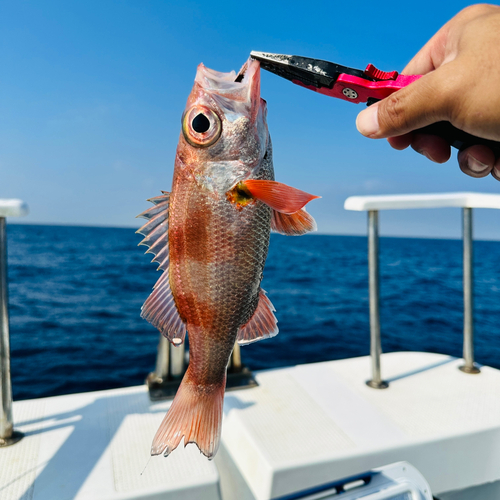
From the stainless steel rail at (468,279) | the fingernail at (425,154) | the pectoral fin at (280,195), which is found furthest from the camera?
the stainless steel rail at (468,279)

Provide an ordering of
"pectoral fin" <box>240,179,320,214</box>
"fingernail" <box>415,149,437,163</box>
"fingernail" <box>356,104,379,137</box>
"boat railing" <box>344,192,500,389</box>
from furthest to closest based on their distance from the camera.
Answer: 1. "boat railing" <box>344,192,500,389</box>
2. "fingernail" <box>415,149,437,163</box>
3. "fingernail" <box>356,104,379,137</box>
4. "pectoral fin" <box>240,179,320,214</box>

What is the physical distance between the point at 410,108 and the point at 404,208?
2.28 meters

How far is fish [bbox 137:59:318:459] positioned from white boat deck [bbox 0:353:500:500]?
56.1 inches

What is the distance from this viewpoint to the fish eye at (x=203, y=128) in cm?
115

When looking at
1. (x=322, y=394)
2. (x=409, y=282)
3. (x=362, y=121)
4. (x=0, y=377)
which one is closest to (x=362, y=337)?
(x=322, y=394)

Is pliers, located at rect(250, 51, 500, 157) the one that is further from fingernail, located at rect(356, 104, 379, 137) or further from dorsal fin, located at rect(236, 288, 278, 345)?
dorsal fin, located at rect(236, 288, 278, 345)

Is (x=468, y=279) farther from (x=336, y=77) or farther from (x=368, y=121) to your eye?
(x=336, y=77)

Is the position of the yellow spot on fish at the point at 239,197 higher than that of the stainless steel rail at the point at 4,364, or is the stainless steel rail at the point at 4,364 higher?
the yellow spot on fish at the point at 239,197

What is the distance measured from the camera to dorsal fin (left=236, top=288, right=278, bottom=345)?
3.94 ft

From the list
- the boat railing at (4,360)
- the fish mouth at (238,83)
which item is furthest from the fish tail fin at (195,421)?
the boat railing at (4,360)

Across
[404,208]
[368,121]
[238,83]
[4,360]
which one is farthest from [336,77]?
[4,360]

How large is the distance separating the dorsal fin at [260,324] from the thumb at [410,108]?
0.64 metres

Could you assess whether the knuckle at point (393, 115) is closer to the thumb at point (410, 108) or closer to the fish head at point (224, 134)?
the thumb at point (410, 108)

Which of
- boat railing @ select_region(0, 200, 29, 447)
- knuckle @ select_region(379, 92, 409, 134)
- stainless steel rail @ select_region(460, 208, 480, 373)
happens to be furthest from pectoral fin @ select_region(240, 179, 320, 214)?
stainless steel rail @ select_region(460, 208, 480, 373)
